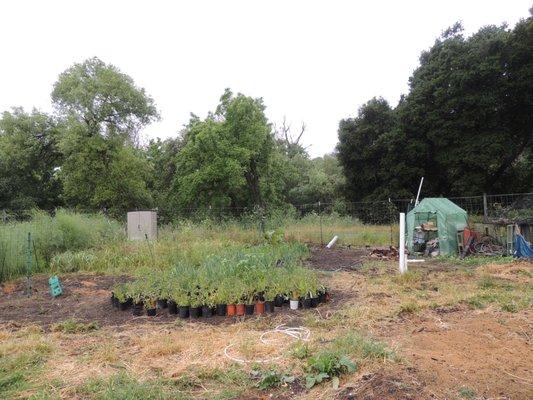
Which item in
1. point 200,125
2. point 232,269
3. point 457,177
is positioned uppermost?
point 200,125

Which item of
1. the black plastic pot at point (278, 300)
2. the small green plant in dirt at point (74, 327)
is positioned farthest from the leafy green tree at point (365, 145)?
the small green plant in dirt at point (74, 327)

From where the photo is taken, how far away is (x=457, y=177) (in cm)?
2070

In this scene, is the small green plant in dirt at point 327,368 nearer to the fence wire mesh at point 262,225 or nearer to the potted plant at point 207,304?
the potted plant at point 207,304

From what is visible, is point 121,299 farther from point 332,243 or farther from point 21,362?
point 332,243

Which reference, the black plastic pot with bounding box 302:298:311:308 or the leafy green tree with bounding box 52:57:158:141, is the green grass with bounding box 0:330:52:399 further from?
the leafy green tree with bounding box 52:57:158:141

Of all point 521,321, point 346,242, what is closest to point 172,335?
point 521,321

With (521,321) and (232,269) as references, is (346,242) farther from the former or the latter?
(521,321)

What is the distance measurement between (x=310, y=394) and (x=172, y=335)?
2114 mm

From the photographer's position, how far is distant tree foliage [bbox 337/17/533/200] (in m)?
19.1

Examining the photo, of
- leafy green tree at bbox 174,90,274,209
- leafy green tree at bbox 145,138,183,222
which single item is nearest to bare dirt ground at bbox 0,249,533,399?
leafy green tree at bbox 174,90,274,209

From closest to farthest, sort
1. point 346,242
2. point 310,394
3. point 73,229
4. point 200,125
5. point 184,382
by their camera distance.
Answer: point 310,394
point 184,382
point 73,229
point 346,242
point 200,125

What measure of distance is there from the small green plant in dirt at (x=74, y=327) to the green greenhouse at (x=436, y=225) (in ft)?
30.4

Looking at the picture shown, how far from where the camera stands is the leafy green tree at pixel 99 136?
822 inches

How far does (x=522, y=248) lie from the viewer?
401 inches
